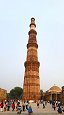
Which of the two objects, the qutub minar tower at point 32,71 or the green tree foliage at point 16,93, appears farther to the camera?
the green tree foliage at point 16,93

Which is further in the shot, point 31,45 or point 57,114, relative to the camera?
point 31,45

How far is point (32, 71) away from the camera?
1870 inches

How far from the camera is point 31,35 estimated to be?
5056 centimetres

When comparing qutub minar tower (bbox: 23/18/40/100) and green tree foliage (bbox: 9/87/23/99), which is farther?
green tree foliage (bbox: 9/87/23/99)

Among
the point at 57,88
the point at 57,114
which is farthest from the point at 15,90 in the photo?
the point at 57,114

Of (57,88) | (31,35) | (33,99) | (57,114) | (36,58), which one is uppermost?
(31,35)

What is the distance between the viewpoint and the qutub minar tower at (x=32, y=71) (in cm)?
4553

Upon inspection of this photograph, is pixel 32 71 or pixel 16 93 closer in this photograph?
pixel 32 71

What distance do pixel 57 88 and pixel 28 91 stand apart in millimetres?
17718

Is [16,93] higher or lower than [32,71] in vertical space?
lower

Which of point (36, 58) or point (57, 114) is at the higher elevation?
point (36, 58)

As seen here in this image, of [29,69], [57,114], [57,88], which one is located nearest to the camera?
[57,114]

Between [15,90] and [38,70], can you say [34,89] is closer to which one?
[38,70]

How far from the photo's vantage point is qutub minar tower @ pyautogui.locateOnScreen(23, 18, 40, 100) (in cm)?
4553
